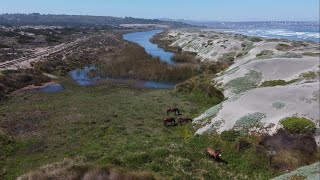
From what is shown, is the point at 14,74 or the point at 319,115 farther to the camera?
the point at 14,74

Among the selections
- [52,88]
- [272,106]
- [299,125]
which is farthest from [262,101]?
[52,88]

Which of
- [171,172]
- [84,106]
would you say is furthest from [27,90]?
[171,172]

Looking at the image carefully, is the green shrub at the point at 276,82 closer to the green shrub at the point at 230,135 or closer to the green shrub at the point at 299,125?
the green shrub at the point at 299,125

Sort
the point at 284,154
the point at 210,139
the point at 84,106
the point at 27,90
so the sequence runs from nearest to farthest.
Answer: the point at 284,154, the point at 210,139, the point at 84,106, the point at 27,90

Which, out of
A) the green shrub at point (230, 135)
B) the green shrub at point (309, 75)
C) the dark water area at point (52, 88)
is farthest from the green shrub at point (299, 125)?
the dark water area at point (52, 88)

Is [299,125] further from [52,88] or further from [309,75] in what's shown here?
[52,88]

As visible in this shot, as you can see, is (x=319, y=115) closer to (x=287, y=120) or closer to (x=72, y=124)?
(x=287, y=120)

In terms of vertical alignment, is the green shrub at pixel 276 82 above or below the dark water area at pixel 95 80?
above
